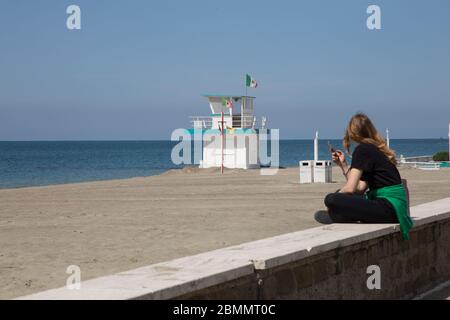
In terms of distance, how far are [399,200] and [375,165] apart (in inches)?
15.2

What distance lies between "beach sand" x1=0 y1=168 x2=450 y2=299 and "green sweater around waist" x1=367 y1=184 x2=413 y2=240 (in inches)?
101

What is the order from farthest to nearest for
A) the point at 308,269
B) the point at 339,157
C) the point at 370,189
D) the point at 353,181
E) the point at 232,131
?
the point at 232,131 → the point at 339,157 → the point at 370,189 → the point at 353,181 → the point at 308,269

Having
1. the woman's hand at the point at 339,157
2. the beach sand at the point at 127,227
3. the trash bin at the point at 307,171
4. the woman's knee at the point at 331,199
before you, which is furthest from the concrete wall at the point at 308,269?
the trash bin at the point at 307,171

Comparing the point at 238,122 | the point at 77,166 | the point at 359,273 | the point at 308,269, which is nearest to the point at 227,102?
the point at 238,122

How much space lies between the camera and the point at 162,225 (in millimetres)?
11703

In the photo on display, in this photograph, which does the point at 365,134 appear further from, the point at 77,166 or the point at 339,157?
the point at 77,166

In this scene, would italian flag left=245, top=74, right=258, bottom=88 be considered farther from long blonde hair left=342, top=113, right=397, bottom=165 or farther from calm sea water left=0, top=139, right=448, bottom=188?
long blonde hair left=342, top=113, right=397, bottom=165

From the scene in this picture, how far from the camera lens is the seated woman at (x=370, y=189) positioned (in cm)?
661

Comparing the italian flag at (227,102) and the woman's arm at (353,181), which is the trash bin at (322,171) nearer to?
the woman's arm at (353,181)

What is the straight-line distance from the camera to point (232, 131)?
4666 cm

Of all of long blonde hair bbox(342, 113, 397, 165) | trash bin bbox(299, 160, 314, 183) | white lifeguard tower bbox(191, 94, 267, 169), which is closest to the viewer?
long blonde hair bbox(342, 113, 397, 165)

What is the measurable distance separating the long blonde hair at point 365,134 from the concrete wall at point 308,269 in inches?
27.9

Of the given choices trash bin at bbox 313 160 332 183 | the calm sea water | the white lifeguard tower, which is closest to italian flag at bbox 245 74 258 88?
the white lifeguard tower

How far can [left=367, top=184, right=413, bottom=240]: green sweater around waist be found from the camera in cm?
657
